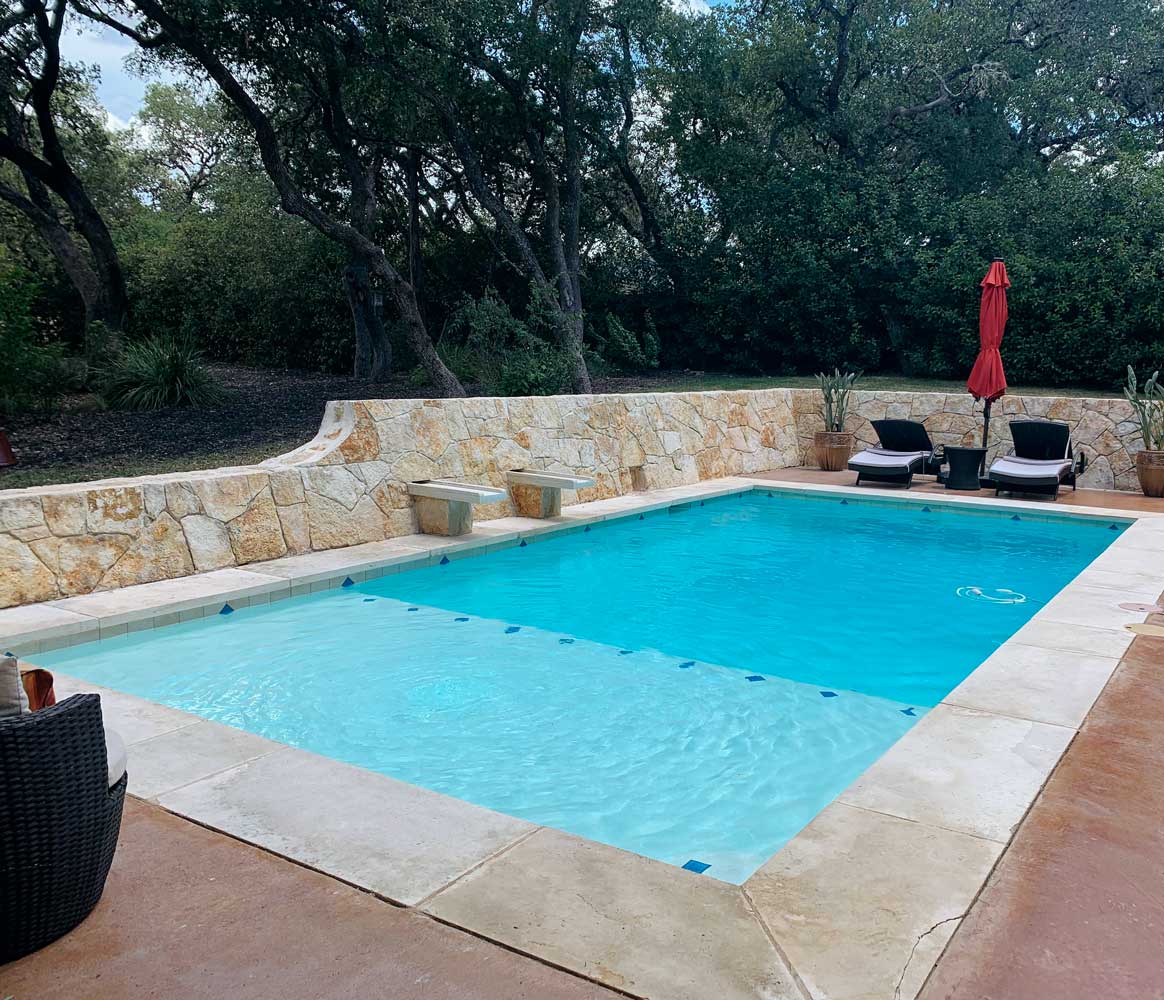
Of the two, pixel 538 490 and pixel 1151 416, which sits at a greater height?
pixel 1151 416

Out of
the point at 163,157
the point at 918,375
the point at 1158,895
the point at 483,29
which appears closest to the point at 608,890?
the point at 1158,895

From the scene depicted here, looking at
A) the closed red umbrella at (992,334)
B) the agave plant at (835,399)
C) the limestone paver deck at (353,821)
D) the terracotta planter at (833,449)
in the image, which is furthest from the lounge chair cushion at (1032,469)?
the limestone paver deck at (353,821)

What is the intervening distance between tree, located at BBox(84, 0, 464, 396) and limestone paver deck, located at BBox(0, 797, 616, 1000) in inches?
446

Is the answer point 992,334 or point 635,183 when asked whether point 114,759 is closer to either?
point 992,334

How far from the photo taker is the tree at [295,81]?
11945 millimetres

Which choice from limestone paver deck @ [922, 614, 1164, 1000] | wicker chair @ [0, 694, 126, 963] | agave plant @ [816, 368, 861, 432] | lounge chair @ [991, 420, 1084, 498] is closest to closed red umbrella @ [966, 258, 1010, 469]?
lounge chair @ [991, 420, 1084, 498]

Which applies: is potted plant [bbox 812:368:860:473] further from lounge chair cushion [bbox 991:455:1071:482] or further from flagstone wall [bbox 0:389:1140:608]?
lounge chair cushion [bbox 991:455:1071:482]

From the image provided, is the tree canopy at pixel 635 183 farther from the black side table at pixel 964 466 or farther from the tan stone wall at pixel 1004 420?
the black side table at pixel 964 466

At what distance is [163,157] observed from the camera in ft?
108

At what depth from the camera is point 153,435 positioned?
10.8m

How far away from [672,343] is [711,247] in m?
2.22

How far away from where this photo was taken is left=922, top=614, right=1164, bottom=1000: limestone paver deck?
2227 mm

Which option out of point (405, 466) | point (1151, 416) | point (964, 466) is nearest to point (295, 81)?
point (405, 466)

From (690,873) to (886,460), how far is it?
10.1m
